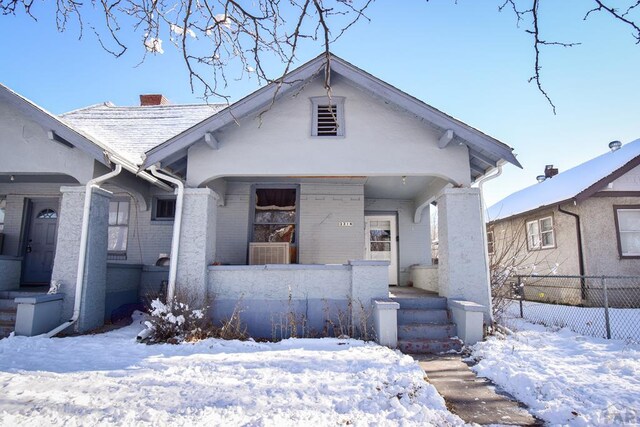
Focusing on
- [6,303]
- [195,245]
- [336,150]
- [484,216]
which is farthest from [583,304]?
[6,303]

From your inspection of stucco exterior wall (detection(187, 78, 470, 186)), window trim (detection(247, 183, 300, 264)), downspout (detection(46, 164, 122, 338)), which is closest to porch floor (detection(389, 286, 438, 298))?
stucco exterior wall (detection(187, 78, 470, 186))

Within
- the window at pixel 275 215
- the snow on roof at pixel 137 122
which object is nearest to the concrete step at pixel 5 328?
the snow on roof at pixel 137 122

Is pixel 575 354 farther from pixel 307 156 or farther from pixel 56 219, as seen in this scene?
pixel 56 219

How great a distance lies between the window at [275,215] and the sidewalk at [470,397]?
16.6 ft

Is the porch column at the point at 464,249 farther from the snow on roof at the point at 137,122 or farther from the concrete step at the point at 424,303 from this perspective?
the snow on roof at the point at 137,122

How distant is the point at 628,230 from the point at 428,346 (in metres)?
9.51

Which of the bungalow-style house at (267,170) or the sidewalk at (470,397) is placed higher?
the bungalow-style house at (267,170)

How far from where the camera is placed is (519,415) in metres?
3.70

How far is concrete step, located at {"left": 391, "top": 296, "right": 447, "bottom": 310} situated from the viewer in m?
7.24

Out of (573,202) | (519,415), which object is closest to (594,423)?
(519,415)

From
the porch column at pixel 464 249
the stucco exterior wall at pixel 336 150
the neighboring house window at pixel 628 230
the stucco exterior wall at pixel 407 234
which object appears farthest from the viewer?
the neighboring house window at pixel 628 230

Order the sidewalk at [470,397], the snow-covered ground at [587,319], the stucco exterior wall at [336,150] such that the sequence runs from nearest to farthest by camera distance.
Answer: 1. the sidewalk at [470,397]
2. the stucco exterior wall at [336,150]
3. the snow-covered ground at [587,319]

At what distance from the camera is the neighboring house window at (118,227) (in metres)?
9.89

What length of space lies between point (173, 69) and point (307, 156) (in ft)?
12.5
